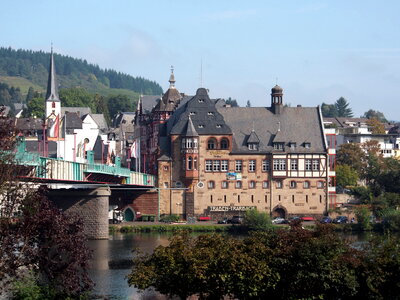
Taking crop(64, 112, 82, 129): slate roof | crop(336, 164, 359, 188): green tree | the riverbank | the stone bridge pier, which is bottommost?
the riverbank

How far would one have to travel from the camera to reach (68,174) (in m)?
104

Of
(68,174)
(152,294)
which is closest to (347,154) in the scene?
(68,174)

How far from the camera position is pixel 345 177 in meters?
171

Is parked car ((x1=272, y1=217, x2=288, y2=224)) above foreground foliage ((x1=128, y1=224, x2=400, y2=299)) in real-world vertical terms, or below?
above

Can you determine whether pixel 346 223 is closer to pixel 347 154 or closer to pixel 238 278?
pixel 347 154

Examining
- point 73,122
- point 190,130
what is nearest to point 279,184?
point 190,130

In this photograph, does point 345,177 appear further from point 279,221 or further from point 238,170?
point 279,221

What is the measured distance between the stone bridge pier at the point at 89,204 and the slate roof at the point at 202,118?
77.6 feet

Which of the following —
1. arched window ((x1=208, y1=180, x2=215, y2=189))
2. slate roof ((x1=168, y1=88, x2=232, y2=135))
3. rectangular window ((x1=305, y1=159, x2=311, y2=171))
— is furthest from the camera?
rectangular window ((x1=305, y1=159, x2=311, y2=171))

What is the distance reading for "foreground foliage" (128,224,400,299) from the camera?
58375 mm

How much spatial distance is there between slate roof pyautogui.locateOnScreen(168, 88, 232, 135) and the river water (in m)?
21.0

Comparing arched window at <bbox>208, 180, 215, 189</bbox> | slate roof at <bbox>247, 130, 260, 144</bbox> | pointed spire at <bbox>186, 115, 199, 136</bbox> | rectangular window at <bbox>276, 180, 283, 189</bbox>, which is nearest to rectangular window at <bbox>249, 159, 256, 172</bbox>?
slate roof at <bbox>247, 130, 260, 144</bbox>

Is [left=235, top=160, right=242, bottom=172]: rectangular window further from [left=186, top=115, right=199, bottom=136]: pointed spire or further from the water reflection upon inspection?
the water reflection

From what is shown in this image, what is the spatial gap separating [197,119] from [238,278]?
8319 cm
